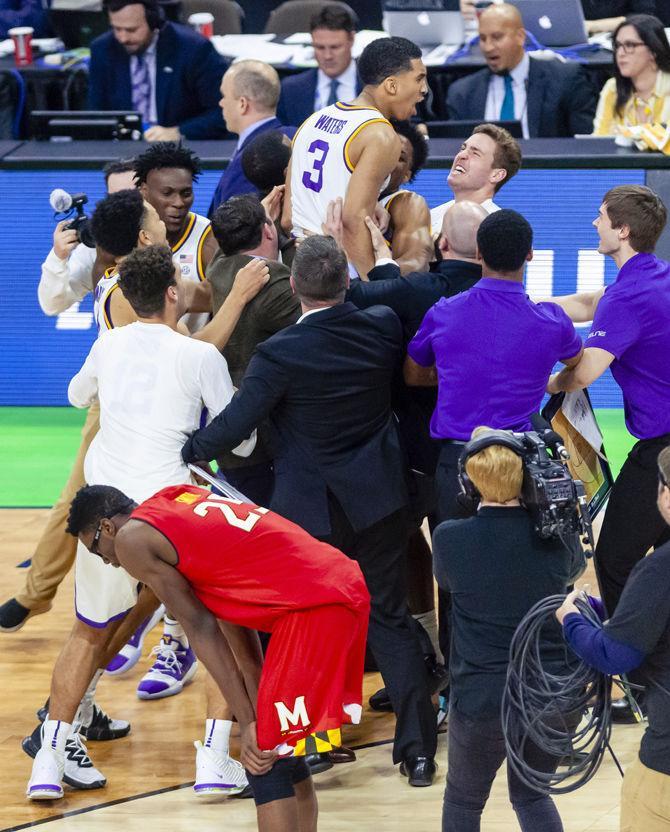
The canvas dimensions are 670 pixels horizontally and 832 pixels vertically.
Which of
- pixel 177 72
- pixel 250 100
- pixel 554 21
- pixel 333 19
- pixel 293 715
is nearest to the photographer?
pixel 293 715

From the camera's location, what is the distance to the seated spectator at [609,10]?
1120 centimetres

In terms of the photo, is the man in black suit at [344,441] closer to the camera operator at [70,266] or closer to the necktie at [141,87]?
the camera operator at [70,266]

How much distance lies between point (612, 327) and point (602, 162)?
12.7 ft

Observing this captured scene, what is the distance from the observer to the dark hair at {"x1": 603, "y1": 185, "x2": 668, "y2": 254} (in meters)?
4.88

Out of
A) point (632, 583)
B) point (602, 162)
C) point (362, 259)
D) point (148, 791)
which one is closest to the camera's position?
point (632, 583)

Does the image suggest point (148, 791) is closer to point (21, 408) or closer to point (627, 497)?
point (627, 497)

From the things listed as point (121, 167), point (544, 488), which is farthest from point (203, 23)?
point (544, 488)

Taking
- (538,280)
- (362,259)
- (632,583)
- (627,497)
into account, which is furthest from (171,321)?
(538,280)

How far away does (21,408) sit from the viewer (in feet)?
30.2

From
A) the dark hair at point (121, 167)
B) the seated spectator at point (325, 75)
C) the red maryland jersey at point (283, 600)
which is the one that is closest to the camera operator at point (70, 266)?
the dark hair at point (121, 167)

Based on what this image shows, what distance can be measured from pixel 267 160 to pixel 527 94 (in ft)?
13.6

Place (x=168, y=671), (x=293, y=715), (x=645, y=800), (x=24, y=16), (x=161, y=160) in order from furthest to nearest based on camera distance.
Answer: (x=24, y=16) < (x=161, y=160) < (x=168, y=671) < (x=293, y=715) < (x=645, y=800)

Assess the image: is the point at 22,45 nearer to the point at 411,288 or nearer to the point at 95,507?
the point at 411,288

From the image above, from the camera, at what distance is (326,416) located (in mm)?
4598
